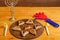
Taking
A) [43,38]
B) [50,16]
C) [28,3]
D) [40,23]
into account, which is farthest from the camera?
[28,3]

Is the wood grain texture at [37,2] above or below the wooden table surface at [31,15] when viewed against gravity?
above

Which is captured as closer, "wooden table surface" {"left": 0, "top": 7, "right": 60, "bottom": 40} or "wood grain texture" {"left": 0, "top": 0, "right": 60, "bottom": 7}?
"wooden table surface" {"left": 0, "top": 7, "right": 60, "bottom": 40}

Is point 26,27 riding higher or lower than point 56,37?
higher

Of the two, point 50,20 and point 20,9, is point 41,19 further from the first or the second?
point 20,9

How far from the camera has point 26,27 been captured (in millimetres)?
1190

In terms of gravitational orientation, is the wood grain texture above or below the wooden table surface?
above

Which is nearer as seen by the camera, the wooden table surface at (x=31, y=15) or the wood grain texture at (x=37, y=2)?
the wooden table surface at (x=31, y=15)

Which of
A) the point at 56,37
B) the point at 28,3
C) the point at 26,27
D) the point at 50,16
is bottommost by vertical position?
the point at 56,37

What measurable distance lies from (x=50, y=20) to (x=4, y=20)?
43 centimetres

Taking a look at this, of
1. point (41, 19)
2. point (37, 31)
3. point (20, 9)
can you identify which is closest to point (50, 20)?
point (41, 19)

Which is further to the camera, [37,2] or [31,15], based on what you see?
[37,2]

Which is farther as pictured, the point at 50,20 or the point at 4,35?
the point at 50,20

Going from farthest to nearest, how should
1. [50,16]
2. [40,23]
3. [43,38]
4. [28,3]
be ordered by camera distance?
1. [28,3]
2. [50,16]
3. [40,23]
4. [43,38]

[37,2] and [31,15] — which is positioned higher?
[37,2]
